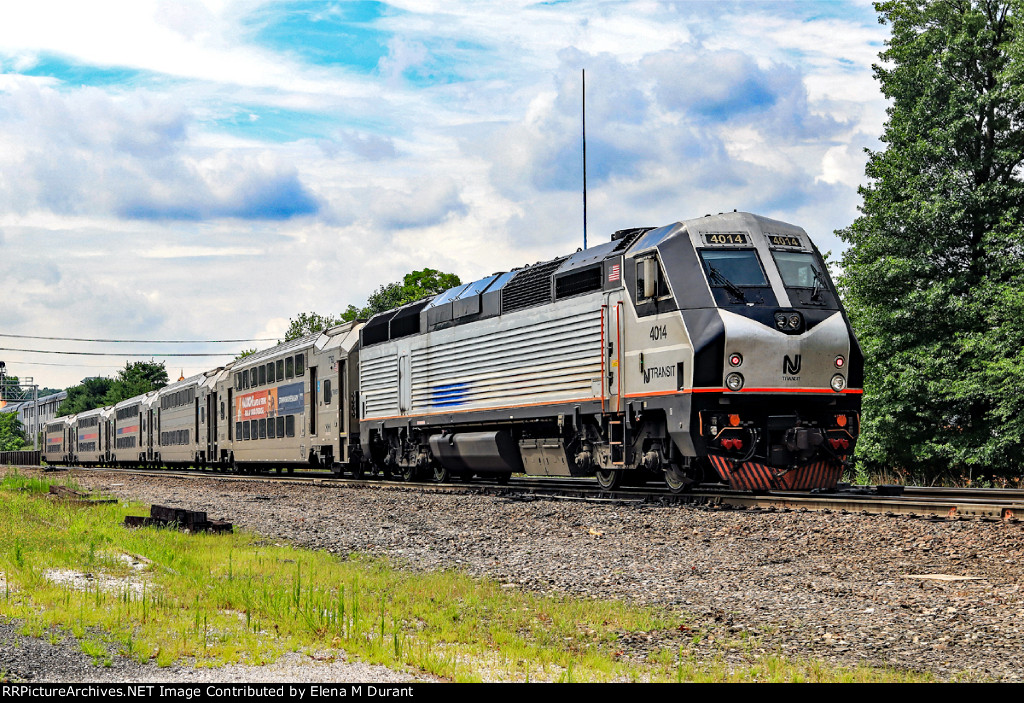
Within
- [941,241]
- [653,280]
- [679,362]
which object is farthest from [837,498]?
[941,241]

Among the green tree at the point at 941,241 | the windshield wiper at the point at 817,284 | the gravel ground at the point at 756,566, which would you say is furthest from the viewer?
the green tree at the point at 941,241

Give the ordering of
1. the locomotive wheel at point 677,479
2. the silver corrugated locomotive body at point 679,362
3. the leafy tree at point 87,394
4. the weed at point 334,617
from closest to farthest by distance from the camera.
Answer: the weed at point 334,617
the silver corrugated locomotive body at point 679,362
the locomotive wheel at point 677,479
the leafy tree at point 87,394

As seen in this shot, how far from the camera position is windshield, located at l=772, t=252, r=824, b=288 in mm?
15227

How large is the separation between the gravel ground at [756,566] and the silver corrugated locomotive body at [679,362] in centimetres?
156

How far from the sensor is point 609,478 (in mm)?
17234

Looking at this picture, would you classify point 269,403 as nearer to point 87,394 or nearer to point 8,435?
point 8,435

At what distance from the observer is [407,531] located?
13.4 meters

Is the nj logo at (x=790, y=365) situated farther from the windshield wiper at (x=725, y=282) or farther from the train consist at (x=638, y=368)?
the windshield wiper at (x=725, y=282)

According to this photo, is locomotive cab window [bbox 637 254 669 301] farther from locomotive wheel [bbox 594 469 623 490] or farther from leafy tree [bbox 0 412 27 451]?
leafy tree [bbox 0 412 27 451]

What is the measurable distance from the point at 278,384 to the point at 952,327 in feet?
66.9

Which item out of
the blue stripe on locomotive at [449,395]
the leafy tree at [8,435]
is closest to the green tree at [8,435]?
the leafy tree at [8,435]

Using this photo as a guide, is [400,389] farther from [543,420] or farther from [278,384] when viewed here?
[278,384]

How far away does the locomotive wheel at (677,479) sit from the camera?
15.3m
